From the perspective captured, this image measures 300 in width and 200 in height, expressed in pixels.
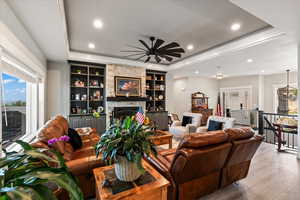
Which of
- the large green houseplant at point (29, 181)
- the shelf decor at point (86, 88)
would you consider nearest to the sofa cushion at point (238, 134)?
the large green houseplant at point (29, 181)

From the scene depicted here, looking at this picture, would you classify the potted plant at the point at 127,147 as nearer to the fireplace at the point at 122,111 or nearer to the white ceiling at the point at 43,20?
the white ceiling at the point at 43,20

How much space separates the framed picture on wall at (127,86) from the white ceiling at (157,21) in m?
1.65

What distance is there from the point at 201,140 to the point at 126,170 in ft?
2.91

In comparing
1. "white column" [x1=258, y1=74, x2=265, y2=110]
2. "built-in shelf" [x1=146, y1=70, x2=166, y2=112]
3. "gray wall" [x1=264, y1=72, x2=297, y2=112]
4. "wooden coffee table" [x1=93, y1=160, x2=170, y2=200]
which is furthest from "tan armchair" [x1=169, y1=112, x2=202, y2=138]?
"gray wall" [x1=264, y1=72, x2=297, y2=112]

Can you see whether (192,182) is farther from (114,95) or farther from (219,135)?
(114,95)

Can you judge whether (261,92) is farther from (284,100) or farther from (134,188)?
(134,188)

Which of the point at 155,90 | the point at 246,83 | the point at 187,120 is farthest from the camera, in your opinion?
the point at 246,83

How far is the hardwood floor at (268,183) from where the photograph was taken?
2.07m

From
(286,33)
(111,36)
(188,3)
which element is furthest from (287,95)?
(111,36)

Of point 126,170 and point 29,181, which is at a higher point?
point 29,181

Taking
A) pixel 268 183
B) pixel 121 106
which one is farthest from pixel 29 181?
pixel 121 106

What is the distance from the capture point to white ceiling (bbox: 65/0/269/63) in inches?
95.0

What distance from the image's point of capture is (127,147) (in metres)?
1.30

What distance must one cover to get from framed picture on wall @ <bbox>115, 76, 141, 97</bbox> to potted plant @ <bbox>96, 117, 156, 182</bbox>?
4180 mm
